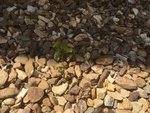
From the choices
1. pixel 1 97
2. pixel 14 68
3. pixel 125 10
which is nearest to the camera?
pixel 1 97

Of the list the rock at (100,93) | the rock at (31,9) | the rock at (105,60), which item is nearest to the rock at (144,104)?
the rock at (100,93)

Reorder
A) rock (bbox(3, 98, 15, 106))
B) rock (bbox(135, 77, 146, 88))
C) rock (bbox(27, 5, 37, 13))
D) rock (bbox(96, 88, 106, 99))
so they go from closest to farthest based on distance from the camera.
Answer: rock (bbox(3, 98, 15, 106)) → rock (bbox(96, 88, 106, 99)) → rock (bbox(135, 77, 146, 88)) → rock (bbox(27, 5, 37, 13))

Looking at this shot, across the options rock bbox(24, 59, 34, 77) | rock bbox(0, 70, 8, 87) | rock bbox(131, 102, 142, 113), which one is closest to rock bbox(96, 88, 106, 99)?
rock bbox(131, 102, 142, 113)

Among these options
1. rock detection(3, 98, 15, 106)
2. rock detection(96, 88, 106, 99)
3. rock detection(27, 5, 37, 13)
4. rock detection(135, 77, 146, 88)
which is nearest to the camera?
rock detection(3, 98, 15, 106)

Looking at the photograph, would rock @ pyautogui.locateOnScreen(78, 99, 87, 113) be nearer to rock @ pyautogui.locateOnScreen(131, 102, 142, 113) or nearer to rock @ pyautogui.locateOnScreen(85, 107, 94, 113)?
rock @ pyautogui.locateOnScreen(85, 107, 94, 113)

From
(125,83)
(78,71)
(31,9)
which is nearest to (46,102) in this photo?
(78,71)

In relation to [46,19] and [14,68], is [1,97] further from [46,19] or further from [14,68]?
[46,19]

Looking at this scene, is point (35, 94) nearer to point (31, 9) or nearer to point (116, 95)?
point (116, 95)

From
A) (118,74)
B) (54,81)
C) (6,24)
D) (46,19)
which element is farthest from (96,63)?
(6,24)

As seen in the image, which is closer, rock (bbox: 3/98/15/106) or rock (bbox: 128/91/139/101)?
rock (bbox: 3/98/15/106)
